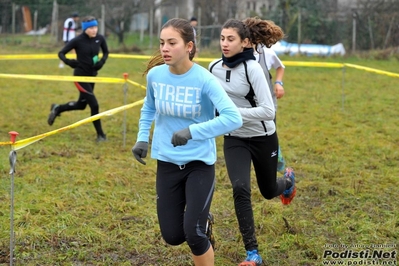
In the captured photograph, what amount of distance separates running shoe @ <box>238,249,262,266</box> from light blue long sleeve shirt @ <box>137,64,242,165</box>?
1026 millimetres

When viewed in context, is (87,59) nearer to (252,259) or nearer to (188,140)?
(252,259)

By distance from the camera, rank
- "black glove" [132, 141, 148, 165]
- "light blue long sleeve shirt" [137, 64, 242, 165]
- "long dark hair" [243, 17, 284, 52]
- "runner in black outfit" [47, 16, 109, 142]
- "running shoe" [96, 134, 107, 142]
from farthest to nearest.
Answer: "running shoe" [96, 134, 107, 142] < "runner in black outfit" [47, 16, 109, 142] < "long dark hair" [243, 17, 284, 52] < "black glove" [132, 141, 148, 165] < "light blue long sleeve shirt" [137, 64, 242, 165]

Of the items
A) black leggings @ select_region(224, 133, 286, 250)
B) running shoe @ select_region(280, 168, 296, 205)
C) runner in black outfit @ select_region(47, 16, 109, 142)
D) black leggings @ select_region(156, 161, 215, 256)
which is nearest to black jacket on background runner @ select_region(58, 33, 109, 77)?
runner in black outfit @ select_region(47, 16, 109, 142)

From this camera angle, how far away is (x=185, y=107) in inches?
154

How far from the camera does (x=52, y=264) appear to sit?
476 centimetres

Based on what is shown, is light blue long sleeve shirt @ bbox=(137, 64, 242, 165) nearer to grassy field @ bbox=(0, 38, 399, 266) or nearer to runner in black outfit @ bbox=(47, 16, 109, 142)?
grassy field @ bbox=(0, 38, 399, 266)

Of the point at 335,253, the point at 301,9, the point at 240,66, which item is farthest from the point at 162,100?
the point at 301,9

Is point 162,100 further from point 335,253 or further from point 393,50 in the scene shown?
point 393,50

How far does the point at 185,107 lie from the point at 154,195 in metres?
2.88

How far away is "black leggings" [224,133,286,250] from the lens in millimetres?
4703

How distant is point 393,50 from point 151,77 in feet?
71.7

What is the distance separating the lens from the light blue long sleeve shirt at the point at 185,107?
12.7 feet

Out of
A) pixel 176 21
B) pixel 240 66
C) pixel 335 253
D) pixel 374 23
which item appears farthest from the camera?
pixel 374 23

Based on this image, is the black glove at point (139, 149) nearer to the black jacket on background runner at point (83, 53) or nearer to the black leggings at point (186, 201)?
the black leggings at point (186, 201)
